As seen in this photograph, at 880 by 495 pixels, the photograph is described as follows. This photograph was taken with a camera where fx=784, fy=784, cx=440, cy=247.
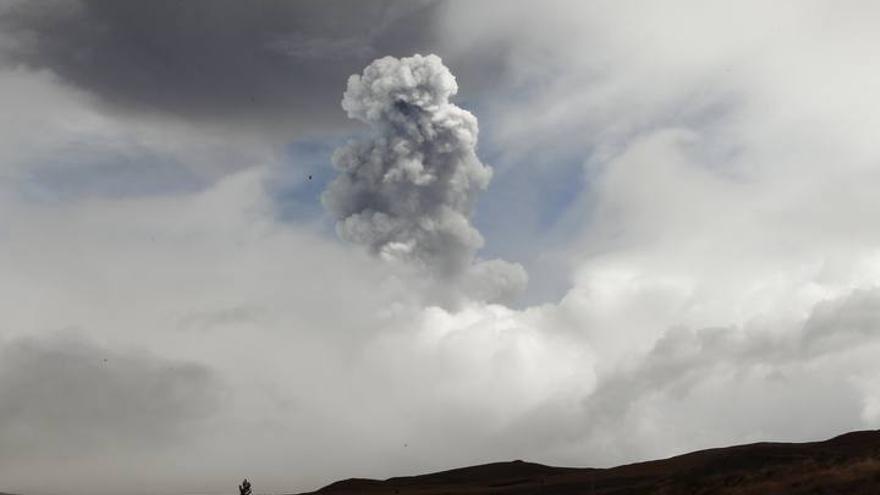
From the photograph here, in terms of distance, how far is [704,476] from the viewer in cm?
6762

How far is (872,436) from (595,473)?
31.9 meters

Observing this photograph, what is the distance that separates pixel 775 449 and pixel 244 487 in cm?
5203


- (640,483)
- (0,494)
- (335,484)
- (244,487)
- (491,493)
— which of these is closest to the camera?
(244,487)

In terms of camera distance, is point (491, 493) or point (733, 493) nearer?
point (733, 493)

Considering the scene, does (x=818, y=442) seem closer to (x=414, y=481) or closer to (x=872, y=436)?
(x=872, y=436)

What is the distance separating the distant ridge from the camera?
175ft

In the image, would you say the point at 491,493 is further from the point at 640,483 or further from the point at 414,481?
the point at 414,481

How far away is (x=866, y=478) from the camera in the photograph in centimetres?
5016

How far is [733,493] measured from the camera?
5669 centimetres

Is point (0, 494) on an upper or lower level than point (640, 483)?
upper

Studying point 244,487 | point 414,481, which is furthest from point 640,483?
point 414,481

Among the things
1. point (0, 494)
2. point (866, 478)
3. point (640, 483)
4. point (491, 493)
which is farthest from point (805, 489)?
point (0, 494)

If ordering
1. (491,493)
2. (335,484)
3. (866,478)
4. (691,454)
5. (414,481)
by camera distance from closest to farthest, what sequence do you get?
1. (866,478)
2. (491,493)
3. (691,454)
4. (335,484)
5. (414,481)

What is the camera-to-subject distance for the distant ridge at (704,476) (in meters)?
53.3
